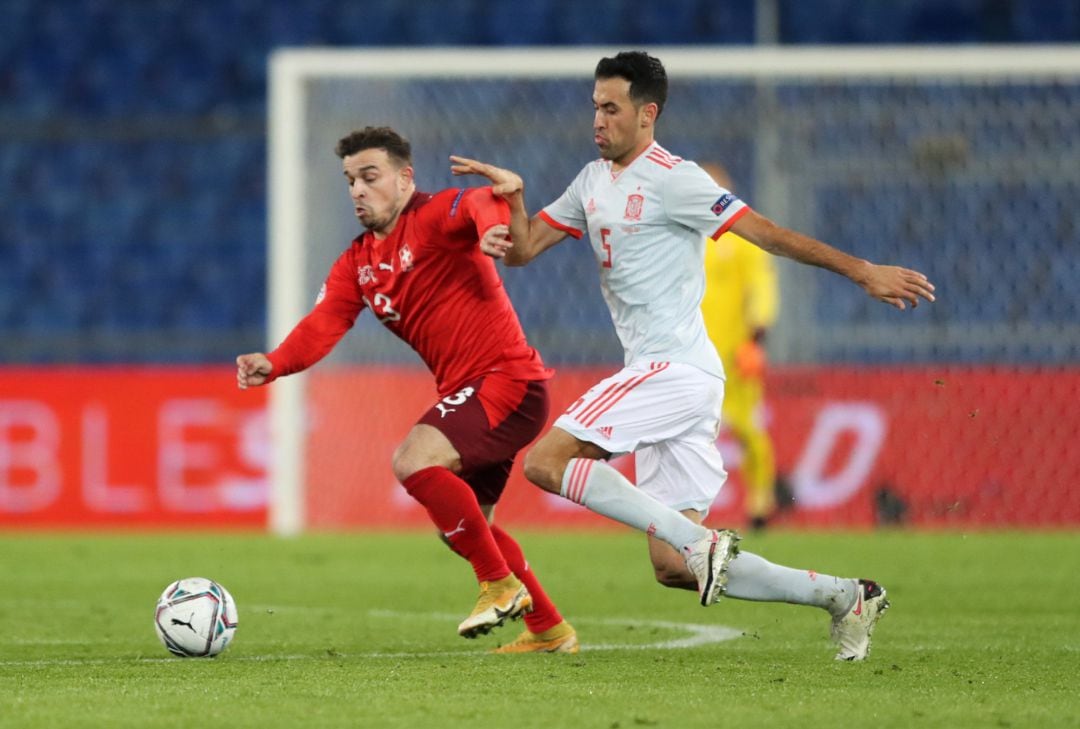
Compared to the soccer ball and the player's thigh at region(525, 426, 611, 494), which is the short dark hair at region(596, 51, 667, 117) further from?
the soccer ball

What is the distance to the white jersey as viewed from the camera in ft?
18.7

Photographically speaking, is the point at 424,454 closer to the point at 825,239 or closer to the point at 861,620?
the point at 861,620

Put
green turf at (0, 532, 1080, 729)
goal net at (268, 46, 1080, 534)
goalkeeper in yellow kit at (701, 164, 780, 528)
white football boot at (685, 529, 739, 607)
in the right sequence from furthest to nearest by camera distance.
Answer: goal net at (268, 46, 1080, 534), goalkeeper in yellow kit at (701, 164, 780, 528), white football boot at (685, 529, 739, 607), green turf at (0, 532, 1080, 729)

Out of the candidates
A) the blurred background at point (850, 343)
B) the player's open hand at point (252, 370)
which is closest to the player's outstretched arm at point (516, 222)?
the player's open hand at point (252, 370)

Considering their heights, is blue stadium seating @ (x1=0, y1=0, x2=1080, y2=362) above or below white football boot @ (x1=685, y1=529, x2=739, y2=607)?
above

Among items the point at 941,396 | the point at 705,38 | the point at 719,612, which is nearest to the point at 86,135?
the point at 705,38

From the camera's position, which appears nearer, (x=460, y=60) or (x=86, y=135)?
(x=460, y=60)

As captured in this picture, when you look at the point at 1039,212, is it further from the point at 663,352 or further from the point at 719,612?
the point at 663,352

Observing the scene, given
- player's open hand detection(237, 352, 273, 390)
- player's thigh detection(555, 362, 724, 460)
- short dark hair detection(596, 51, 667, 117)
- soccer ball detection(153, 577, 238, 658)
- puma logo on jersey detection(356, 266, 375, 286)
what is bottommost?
soccer ball detection(153, 577, 238, 658)

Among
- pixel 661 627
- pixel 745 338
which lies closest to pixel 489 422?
pixel 661 627

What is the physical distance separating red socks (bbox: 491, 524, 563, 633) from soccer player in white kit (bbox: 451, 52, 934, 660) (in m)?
0.46

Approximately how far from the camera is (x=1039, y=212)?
12.6m

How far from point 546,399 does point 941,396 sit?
21.1 ft

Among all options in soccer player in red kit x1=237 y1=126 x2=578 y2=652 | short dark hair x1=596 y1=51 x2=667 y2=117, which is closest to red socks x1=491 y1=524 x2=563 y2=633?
soccer player in red kit x1=237 y1=126 x2=578 y2=652
